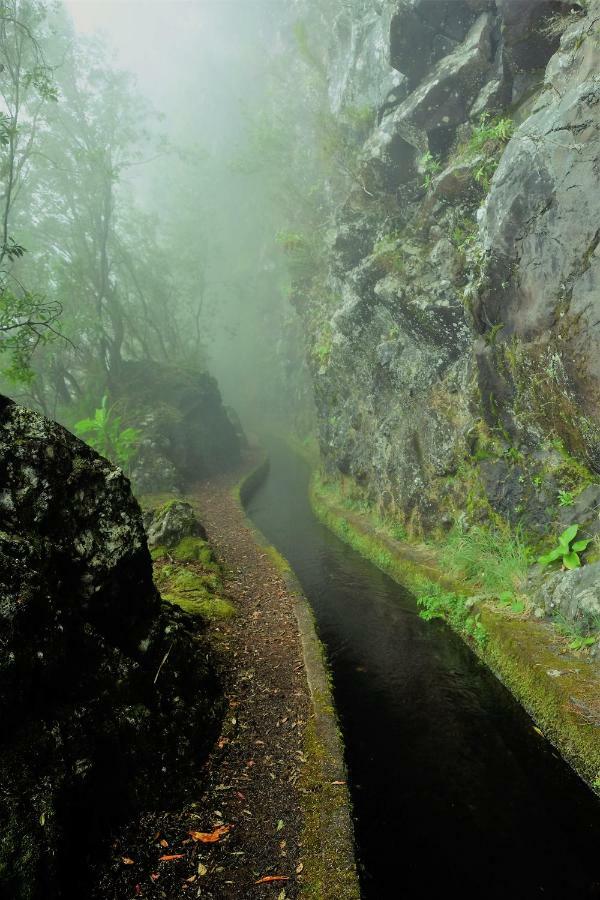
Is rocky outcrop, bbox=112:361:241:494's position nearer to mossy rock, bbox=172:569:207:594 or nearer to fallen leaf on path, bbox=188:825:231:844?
mossy rock, bbox=172:569:207:594

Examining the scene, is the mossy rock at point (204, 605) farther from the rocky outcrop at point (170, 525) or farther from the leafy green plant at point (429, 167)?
the leafy green plant at point (429, 167)

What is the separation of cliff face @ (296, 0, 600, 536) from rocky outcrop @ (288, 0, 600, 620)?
0.04 meters

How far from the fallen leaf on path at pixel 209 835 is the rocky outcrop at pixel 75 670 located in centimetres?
46

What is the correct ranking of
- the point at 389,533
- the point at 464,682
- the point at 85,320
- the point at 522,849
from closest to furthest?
the point at 522,849, the point at 464,682, the point at 389,533, the point at 85,320

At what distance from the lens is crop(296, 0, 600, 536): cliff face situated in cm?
737

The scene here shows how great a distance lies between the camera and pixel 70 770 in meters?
3.67

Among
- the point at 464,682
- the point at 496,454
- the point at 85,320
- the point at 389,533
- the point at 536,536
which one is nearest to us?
the point at 464,682

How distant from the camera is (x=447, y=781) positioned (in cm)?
543

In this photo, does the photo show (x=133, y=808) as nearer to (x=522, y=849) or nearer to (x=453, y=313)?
(x=522, y=849)

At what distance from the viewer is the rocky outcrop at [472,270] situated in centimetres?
737

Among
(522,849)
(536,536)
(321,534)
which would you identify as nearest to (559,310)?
(536,536)

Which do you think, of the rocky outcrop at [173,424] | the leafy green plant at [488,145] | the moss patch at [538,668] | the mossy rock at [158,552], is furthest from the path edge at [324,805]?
the rocky outcrop at [173,424]

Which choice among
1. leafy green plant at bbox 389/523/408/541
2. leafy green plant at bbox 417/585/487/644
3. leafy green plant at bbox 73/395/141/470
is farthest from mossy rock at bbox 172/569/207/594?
leafy green plant at bbox 73/395/141/470

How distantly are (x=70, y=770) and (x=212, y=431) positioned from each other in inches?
840
